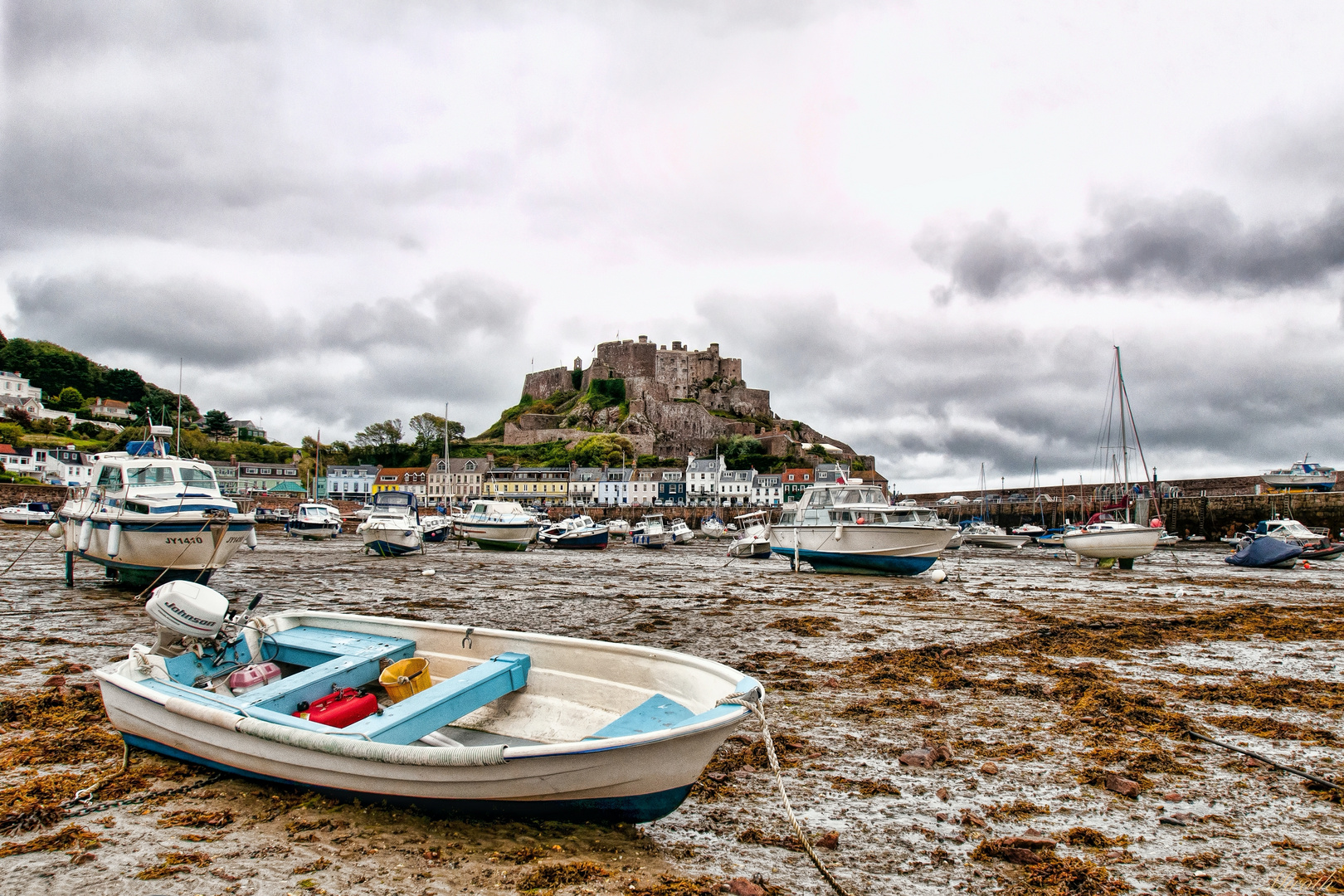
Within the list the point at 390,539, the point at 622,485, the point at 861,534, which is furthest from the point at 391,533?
the point at 622,485

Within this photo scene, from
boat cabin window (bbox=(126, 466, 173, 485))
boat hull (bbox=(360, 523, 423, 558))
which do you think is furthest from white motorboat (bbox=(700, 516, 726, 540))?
boat cabin window (bbox=(126, 466, 173, 485))

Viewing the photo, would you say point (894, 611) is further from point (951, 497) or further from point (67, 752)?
point (951, 497)

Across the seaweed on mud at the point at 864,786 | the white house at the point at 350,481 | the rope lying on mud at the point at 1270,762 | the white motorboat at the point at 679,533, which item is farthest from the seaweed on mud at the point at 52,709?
the white house at the point at 350,481

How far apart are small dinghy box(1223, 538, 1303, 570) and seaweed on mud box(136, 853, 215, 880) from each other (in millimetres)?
31242

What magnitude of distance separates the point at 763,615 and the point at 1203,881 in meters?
9.48

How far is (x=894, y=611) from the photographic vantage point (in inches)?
538

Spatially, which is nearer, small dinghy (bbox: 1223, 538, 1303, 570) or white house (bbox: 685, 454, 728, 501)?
small dinghy (bbox: 1223, 538, 1303, 570)

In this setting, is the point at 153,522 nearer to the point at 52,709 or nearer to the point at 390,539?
the point at 52,709

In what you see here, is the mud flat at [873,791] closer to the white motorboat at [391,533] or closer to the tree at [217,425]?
the white motorboat at [391,533]

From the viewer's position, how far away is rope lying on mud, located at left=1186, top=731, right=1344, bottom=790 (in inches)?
186

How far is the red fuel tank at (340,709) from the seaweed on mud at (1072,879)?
420cm

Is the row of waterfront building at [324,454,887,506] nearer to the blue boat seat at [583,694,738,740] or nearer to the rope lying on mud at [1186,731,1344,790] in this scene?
the rope lying on mud at [1186,731,1344,790]

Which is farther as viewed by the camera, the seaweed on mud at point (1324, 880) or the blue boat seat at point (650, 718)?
the blue boat seat at point (650, 718)

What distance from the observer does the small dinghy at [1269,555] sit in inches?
971
